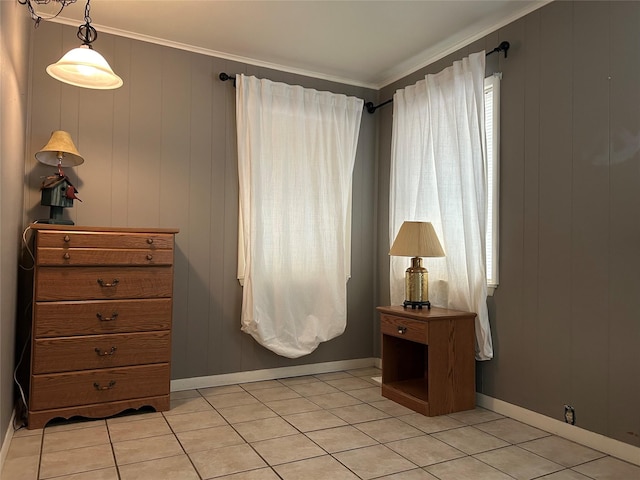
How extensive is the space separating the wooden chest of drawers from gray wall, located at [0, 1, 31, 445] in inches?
5.6

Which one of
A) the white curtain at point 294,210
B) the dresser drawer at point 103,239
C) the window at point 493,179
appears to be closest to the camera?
the dresser drawer at point 103,239

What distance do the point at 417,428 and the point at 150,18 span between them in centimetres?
311

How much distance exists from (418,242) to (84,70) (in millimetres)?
2239

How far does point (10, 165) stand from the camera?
7.84ft

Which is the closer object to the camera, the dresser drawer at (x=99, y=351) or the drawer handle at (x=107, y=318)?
the dresser drawer at (x=99, y=351)

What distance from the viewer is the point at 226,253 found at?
3.79 m

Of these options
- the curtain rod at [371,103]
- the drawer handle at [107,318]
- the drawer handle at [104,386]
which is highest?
Answer: the curtain rod at [371,103]

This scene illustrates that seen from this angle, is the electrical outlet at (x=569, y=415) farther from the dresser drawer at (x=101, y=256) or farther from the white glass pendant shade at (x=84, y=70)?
the white glass pendant shade at (x=84, y=70)

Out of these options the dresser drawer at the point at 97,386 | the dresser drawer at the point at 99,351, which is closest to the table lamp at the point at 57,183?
the dresser drawer at the point at 99,351

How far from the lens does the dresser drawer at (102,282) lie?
2.76m

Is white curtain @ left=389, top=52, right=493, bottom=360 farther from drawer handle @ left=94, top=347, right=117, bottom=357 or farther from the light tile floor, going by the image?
drawer handle @ left=94, top=347, right=117, bottom=357

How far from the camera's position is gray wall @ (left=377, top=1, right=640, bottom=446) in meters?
2.45

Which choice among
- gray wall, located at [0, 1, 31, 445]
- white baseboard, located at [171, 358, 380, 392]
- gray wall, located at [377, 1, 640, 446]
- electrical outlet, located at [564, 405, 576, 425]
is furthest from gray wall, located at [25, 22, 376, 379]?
electrical outlet, located at [564, 405, 576, 425]

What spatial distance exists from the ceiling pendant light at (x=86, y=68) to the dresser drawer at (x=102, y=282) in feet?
3.52
